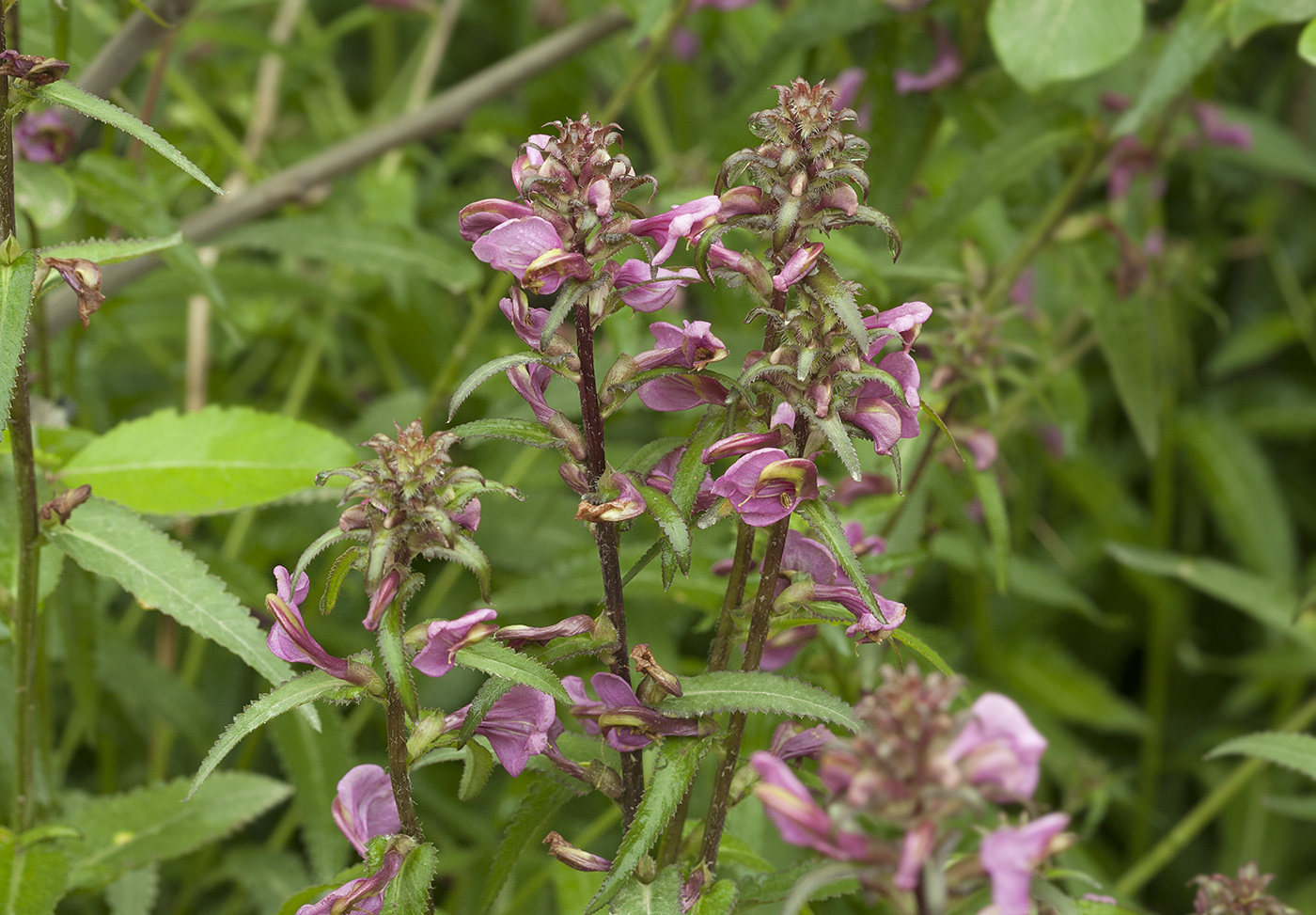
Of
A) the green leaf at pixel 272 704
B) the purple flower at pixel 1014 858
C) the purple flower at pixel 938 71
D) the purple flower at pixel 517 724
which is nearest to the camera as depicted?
the purple flower at pixel 1014 858

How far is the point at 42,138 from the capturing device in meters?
1.48

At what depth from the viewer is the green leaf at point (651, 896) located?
84 centimetres

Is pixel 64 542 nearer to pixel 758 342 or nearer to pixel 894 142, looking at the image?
pixel 758 342

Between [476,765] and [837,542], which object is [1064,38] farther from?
[476,765]

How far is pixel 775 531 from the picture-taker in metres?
0.89

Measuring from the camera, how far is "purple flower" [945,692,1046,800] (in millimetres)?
626

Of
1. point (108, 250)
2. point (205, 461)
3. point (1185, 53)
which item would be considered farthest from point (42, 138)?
point (1185, 53)

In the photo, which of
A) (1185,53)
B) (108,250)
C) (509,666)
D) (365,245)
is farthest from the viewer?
(365,245)

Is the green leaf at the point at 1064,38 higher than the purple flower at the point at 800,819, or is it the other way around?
the green leaf at the point at 1064,38

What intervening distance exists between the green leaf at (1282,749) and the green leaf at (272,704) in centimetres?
74

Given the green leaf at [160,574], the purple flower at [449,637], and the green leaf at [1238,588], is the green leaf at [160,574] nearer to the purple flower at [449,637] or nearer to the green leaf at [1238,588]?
the purple flower at [449,637]

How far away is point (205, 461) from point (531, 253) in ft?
2.36

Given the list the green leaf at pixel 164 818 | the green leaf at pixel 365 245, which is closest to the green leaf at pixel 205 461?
the green leaf at pixel 164 818

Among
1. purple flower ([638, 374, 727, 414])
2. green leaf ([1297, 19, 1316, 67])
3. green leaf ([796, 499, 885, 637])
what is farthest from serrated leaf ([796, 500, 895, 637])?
green leaf ([1297, 19, 1316, 67])
